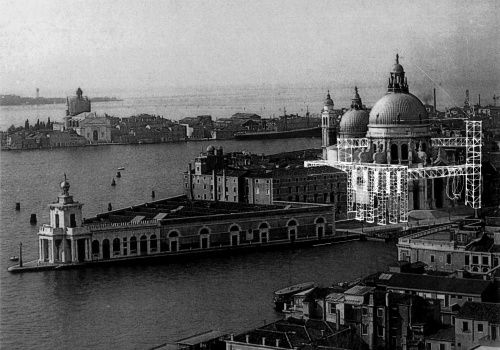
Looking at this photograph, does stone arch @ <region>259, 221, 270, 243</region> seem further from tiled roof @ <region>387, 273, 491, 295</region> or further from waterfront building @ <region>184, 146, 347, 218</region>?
tiled roof @ <region>387, 273, 491, 295</region>

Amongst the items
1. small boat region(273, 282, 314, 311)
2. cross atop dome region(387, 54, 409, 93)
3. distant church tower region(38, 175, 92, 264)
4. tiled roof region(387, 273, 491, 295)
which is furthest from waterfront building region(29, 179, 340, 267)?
tiled roof region(387, 273, 491, 295)

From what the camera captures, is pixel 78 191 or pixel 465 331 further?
pixel 78 191

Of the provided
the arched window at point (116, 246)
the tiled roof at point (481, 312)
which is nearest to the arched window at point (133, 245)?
the arched window at point (116, 246)

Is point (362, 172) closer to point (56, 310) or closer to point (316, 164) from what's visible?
point (316, 164)

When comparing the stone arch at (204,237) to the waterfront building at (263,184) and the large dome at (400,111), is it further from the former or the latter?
the large dome at (400,111)

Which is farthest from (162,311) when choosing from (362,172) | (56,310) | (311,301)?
(362,172)

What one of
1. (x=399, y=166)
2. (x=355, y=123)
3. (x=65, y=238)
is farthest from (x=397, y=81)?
(x=65, y=238)
